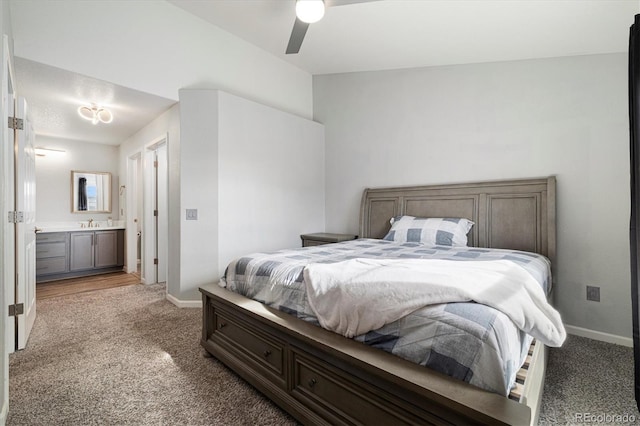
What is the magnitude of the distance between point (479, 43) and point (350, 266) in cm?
269

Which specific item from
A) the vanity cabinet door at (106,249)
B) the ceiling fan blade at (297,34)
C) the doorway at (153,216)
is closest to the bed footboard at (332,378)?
the ceiling fan blade at (297,34)

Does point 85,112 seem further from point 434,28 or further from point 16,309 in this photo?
point 434,28

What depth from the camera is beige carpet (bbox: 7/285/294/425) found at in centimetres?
159

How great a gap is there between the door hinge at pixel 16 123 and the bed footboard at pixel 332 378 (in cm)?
211

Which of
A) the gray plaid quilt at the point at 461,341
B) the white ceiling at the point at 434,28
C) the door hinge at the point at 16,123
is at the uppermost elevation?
the white ceiling at the point at 434,28

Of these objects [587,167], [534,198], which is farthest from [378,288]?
[587,167]

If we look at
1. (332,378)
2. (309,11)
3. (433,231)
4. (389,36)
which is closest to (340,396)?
(332,378)

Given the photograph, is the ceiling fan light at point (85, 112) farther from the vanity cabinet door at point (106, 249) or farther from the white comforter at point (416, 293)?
the white comforter at point (416, 293)

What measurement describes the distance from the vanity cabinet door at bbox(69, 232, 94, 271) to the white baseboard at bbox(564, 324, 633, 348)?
6.73 meters

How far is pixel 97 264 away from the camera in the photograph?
16.8 ft

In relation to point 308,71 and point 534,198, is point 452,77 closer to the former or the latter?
point 534,198

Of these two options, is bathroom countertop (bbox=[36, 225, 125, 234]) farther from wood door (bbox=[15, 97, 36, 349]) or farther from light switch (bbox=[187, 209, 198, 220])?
light switch (bbox=[187, 209, 198, 220])

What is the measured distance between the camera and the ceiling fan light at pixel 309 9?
6.81 feet

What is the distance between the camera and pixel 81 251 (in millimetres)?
4980
